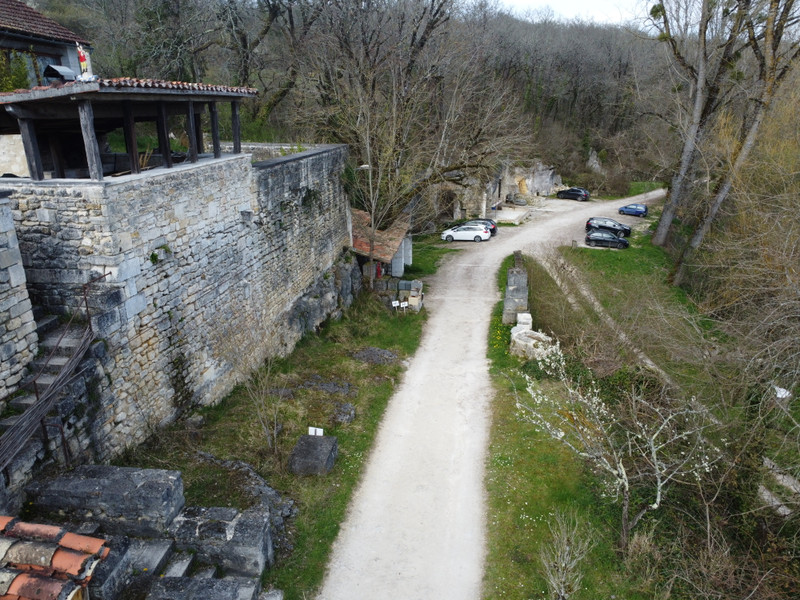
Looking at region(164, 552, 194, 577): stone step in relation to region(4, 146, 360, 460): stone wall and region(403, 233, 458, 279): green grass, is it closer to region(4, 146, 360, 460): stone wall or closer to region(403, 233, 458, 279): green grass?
region(4, 146, 360, 460): stone wall

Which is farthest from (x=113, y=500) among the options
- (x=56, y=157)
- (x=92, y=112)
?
(x=56, y=157)

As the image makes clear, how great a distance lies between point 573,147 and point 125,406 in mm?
41942

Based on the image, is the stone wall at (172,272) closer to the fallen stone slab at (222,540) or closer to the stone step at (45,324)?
the stone step at (45,324)

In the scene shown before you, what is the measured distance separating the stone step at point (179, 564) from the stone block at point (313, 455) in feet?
9.05

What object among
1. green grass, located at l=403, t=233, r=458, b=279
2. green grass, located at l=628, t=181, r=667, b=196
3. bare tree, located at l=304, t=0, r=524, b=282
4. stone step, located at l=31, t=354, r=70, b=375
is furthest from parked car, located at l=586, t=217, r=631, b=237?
stone step, located at l=31, t=354, r=70, b=375

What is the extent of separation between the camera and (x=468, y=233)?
1051 inches

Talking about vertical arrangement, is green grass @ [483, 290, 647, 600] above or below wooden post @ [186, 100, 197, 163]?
below

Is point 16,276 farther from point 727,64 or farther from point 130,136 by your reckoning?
point 727,64

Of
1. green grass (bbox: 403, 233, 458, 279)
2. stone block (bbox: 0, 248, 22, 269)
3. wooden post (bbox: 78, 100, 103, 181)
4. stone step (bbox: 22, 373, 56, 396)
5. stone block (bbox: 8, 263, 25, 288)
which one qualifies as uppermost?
wooden post (bbox: 78, 100, 103, 181)

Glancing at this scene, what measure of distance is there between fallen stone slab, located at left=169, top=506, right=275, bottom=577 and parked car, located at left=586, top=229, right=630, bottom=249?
2315 centimetres

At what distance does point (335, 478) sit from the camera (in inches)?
362

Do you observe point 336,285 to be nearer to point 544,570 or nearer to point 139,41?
point 544,570

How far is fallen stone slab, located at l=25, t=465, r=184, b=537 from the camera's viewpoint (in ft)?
20.5

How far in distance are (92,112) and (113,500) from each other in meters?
5.16
